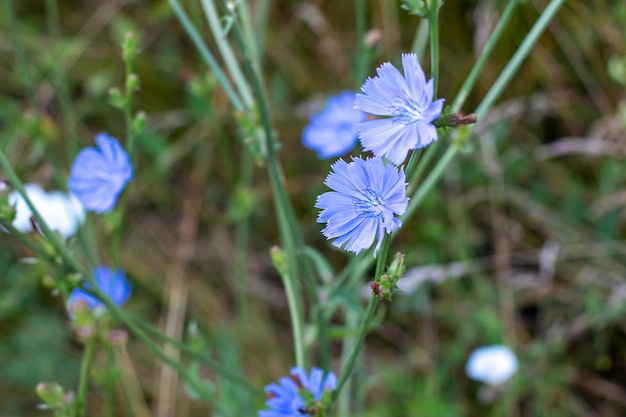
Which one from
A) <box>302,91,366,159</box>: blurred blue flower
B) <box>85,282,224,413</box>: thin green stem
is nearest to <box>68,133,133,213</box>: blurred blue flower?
<box>85,282,224,413</box>: thin green stem

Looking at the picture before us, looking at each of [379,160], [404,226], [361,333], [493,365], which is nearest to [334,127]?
[404,226]

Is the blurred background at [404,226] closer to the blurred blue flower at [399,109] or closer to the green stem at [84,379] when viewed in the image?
the green stem at [84,379]

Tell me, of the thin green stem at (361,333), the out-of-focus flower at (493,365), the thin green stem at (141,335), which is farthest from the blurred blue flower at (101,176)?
the out-of-focus flower at (493,365)

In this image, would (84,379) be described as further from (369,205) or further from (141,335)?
(369,205)

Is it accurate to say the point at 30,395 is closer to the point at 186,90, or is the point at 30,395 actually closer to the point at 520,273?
the point at 186,90

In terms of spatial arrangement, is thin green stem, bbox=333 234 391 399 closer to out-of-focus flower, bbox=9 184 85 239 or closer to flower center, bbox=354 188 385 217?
flower center, bbox=354 188 385 217


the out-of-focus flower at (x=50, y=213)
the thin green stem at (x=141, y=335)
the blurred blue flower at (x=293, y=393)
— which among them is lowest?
the blurred blue flower at (x=293, y=393)
